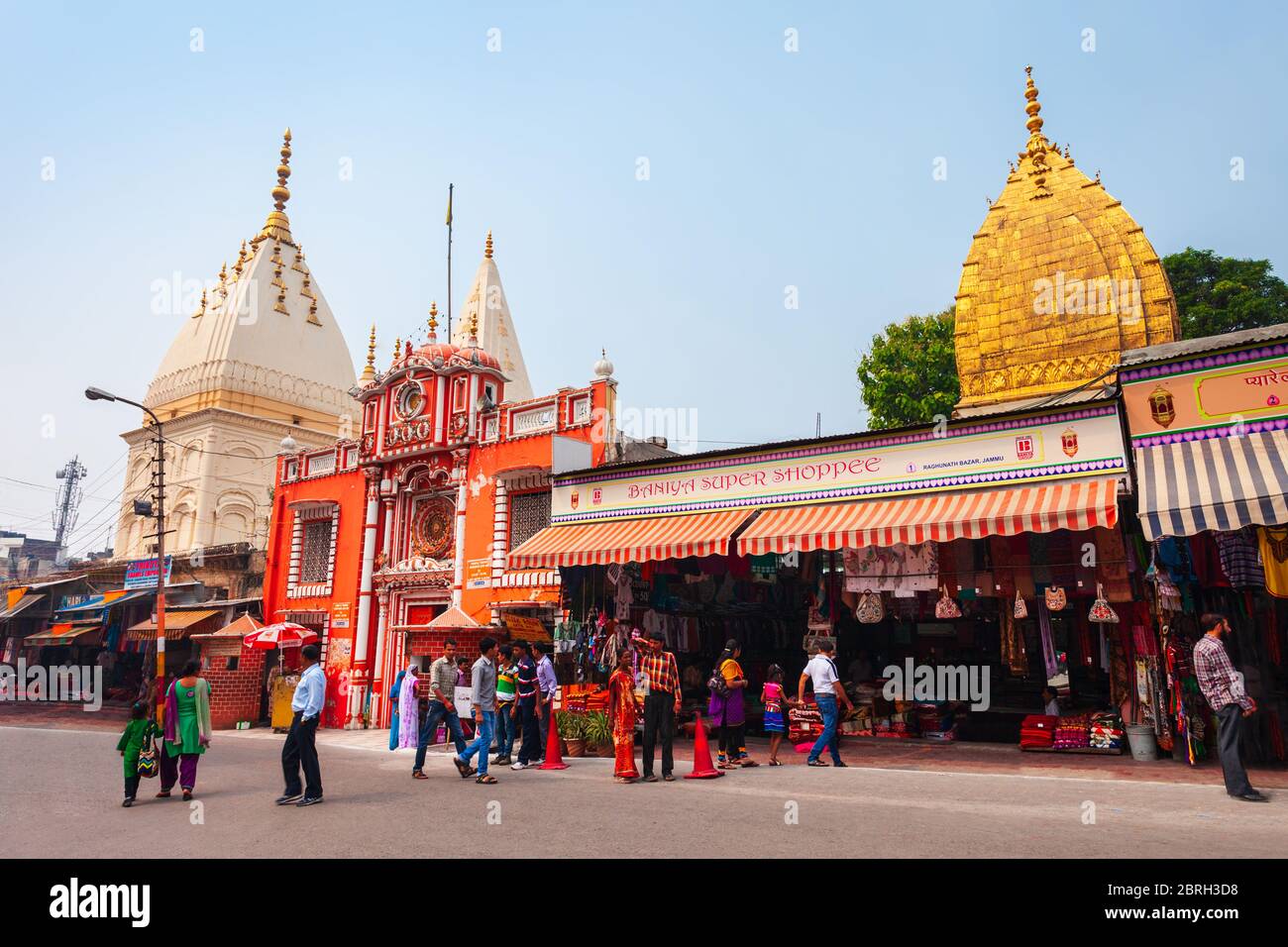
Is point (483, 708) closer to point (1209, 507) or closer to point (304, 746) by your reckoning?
point (304, 746)

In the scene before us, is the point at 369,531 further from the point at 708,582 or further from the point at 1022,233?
the point at 1022,233

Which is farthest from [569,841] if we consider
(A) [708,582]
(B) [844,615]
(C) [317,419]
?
(C) [317,419]

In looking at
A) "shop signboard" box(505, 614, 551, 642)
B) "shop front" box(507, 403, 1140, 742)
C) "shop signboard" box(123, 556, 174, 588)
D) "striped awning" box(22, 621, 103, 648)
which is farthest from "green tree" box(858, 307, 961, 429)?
"striped awning" box(22, 621, 103, 648)

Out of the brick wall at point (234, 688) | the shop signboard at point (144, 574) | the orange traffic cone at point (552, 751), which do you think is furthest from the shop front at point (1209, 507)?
the shop signboard at point (144, 574)

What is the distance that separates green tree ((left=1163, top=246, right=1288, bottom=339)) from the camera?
31.9 m

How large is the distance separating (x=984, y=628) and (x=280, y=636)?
1743 cm

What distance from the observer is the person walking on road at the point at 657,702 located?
36.0 ft

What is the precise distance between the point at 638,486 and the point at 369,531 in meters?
9.96

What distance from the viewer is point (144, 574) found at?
29328mm

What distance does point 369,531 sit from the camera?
23.5 metres

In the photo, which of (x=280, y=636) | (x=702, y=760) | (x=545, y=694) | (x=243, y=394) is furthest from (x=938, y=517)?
(x=243, y=394)

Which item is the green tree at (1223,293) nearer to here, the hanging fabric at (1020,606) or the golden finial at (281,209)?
the hanging fabric at (1020,606)

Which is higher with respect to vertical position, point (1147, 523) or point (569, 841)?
point (1147, 523)

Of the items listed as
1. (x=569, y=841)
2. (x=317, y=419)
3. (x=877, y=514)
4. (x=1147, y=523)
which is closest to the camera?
(x=569, y=841)
